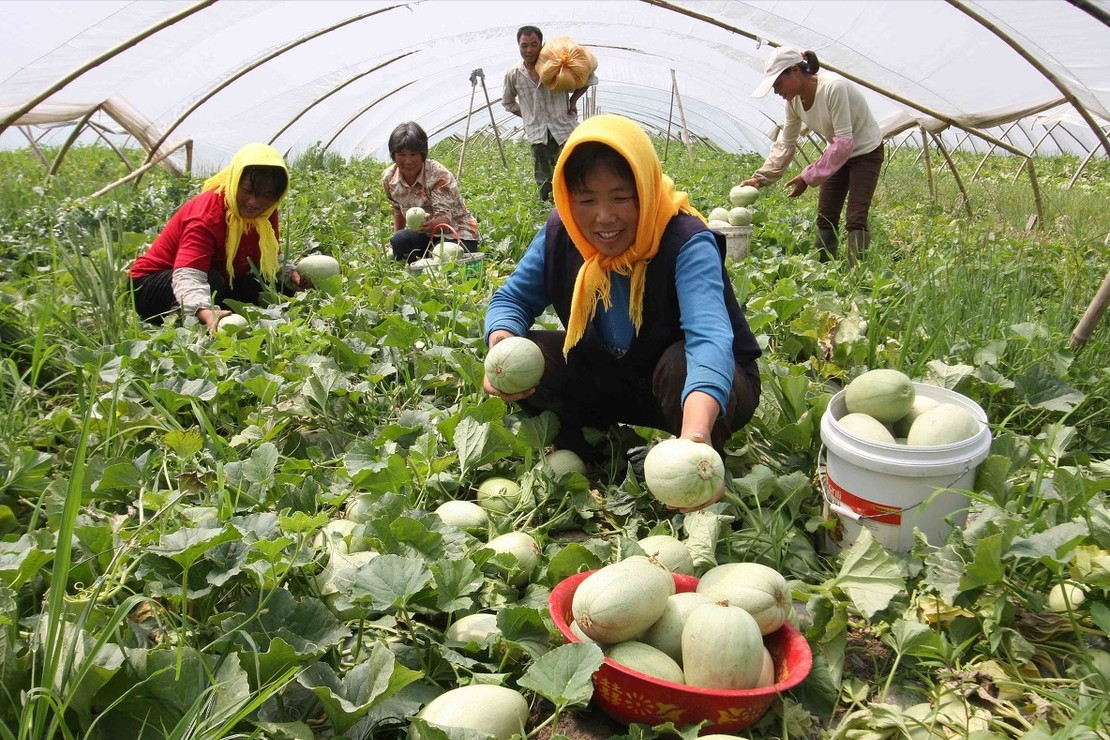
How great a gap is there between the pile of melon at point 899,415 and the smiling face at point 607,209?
31.9 inches

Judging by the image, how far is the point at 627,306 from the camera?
2.62m

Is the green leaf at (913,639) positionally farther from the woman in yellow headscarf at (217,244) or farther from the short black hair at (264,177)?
the short black hair at (264,177)

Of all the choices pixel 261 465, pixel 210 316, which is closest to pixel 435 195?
pixel 210 316

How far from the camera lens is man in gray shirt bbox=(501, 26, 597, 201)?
796 cm

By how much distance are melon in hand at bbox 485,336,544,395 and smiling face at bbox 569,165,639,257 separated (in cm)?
42

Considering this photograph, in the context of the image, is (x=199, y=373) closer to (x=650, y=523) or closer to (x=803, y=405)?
(x=650, y=523)

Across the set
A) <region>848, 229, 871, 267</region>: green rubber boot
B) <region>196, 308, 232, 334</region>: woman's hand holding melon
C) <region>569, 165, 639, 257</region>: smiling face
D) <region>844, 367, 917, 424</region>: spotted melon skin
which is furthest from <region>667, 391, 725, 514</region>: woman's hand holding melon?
<region>848, 229, 871, 267</region>: green rubber boot

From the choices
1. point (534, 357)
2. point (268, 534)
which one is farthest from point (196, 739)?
point (534, 357)

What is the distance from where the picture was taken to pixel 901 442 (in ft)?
7.48

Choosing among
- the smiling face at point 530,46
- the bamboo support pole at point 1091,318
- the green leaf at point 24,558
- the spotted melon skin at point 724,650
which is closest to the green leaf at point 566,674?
the spotted melon skin at point 724,650

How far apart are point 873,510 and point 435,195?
4.09 m

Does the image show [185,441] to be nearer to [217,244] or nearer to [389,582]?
[389,582]

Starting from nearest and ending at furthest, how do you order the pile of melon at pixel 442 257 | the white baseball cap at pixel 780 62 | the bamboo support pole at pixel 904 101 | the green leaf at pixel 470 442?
the green leaf at pixel 470 442
the pile of melon at pixel 442 257
the white baseball cap at pixel 780 62
the bamboo support pole at pixel 904 101

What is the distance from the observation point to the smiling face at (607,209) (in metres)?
2.30
